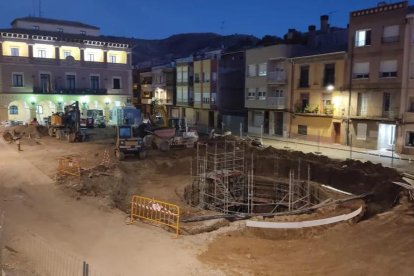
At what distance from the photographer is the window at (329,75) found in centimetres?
3962

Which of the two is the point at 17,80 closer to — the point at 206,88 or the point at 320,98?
the point at 206,88

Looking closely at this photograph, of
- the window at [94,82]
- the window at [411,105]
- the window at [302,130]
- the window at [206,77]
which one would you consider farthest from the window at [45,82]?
the window at [411,105]

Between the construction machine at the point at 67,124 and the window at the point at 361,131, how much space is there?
27259 mm

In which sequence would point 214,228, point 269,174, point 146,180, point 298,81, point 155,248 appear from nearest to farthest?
1. point 155,248
2. point 214,228
3. point 146,180
4. point 269,174
5. point 298,81

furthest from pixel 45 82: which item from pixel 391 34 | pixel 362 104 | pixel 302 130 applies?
pixel 391 34

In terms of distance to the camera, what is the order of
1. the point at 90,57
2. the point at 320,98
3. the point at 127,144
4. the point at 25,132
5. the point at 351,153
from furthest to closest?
the point at 90,57, the point at 25,132, the point at 320,98, the point at 351,153, the point at 127,144

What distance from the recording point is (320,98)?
135 feet

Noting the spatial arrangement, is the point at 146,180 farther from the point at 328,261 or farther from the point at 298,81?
the point at 298,81

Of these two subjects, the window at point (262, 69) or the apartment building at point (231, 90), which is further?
the apartment building at point (231, 90)

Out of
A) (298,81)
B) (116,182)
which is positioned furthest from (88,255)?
(298,81)

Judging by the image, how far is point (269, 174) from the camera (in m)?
30.8

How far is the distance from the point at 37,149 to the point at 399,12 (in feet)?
110

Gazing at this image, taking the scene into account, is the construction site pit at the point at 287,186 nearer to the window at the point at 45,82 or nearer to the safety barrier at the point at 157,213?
the safety barrier at the point at 157,213

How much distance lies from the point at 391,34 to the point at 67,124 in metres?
33.4
